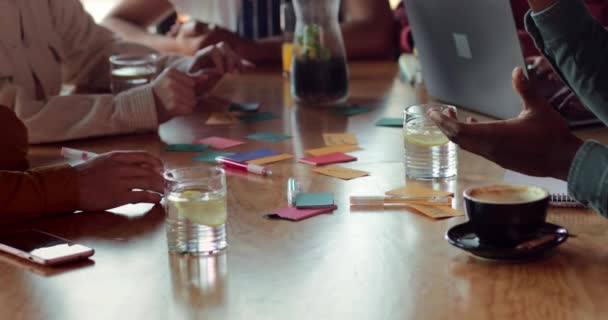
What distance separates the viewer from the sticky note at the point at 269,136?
6.16 ft

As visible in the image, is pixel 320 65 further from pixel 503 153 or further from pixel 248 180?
pixel 503 153

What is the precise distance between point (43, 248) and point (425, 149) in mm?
665

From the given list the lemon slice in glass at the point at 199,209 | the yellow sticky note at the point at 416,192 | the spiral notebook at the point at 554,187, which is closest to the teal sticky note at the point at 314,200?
the yellow sticky note at the point at 416,192

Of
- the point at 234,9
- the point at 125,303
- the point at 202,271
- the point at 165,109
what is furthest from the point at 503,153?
the point at 234,9

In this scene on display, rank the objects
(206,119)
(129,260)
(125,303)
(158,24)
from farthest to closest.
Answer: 1. (158,24)
2. (206,119)
3. (129,260)
4. (125,303)

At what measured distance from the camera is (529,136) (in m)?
1.26

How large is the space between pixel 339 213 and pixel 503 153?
266mm

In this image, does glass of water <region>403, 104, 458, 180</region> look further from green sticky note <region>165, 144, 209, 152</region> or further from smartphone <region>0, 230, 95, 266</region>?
smartphone <region>0, 230, 95, 266</region>

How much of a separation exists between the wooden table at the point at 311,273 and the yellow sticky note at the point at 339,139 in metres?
0.28

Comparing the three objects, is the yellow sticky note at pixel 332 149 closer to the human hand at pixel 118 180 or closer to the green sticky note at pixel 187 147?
the green sticky note at pixel 187 147

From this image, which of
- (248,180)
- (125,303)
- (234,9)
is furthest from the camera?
(234,9)

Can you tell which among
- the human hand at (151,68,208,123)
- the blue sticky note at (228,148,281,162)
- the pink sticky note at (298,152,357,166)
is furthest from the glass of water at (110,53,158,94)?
the pink sticky note at (298,152,357,166)

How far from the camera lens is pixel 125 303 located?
1062mm

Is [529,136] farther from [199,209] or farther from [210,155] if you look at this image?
[210,155]
